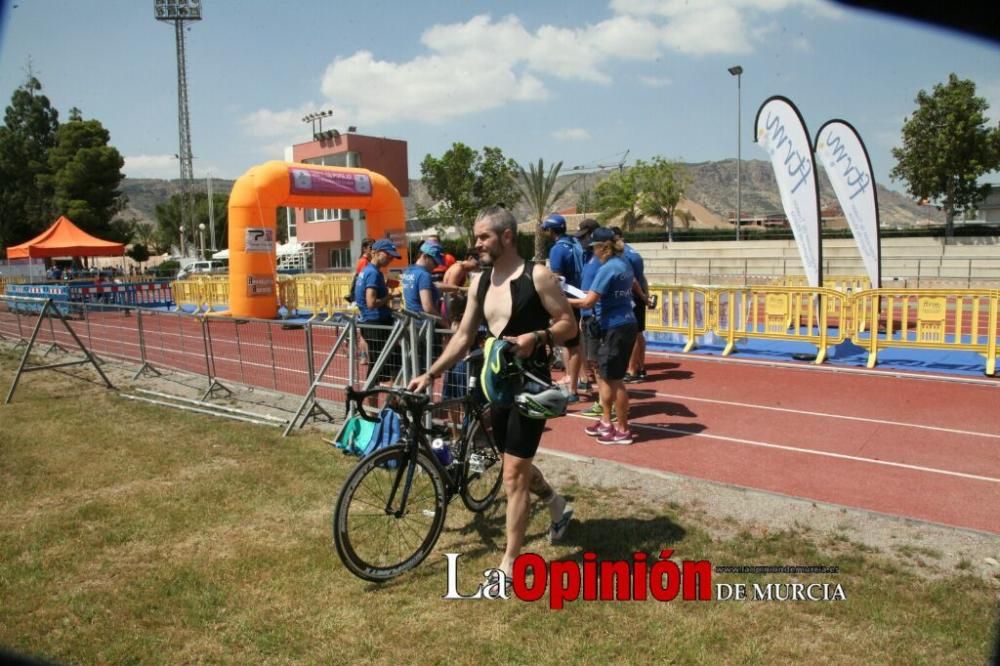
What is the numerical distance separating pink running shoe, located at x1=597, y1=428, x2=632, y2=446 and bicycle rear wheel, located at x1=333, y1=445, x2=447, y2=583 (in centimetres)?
288

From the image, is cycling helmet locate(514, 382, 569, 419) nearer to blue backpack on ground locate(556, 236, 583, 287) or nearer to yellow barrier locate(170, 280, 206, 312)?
blue backpack on ground locate(556, 236, 583, 287)

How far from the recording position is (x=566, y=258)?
28.2 feet

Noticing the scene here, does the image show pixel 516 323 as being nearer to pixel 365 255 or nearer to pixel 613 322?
pixel 613 322

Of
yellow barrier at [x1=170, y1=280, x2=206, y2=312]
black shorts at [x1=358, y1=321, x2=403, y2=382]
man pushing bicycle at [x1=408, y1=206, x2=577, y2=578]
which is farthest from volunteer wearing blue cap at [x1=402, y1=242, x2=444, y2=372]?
yellow barrier at [x1=170, y1=280, x2=206, y2=312]

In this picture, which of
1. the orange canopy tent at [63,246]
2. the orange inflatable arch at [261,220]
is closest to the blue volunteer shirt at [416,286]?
the orange inflatable arch at [261,220]

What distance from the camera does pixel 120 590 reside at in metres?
A: 4.06

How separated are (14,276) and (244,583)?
34.2 meters

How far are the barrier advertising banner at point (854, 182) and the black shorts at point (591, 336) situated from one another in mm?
7315

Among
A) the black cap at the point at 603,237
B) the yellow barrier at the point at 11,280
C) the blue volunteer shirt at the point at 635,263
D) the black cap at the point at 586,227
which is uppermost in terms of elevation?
the black cap at the point at 586,227

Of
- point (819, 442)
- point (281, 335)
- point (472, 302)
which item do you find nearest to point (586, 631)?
point (472, 302)

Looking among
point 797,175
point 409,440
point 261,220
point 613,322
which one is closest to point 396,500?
point 409,440

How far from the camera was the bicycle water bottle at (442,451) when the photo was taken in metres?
4.62

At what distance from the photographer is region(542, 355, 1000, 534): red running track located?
5.52 m

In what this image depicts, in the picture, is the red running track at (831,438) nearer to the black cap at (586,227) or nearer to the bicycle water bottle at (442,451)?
the black cap at (586,227)
